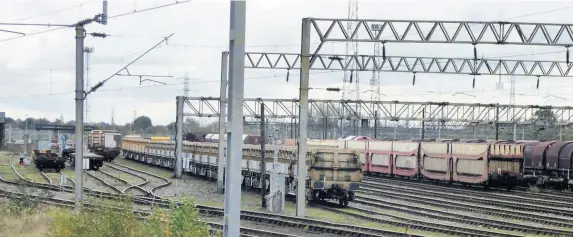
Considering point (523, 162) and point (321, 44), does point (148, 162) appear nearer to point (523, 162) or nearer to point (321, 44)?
point (523, 162)

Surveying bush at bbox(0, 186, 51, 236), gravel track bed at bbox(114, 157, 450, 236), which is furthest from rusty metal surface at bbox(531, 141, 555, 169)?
bush at bbox(0, 186, 51, 236)

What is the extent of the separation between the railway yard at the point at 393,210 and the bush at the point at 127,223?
1.25 meters

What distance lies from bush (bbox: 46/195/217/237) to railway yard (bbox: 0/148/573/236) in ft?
4.09

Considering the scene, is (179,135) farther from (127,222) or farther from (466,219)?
A: (127,222)

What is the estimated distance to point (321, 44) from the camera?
27.2 m

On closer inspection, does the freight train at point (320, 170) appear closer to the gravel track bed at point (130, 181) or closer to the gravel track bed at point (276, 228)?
the gravel track bed at point (130, 181)

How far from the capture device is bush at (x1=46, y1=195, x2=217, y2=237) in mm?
12609

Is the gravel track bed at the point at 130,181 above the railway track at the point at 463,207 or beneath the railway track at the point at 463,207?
beneath

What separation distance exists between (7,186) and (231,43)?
37046 millimetres

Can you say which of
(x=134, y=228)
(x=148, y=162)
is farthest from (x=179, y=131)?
(x=134, y=228)

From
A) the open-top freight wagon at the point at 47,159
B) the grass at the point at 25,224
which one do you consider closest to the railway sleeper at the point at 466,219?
the grass at the point at 25,224

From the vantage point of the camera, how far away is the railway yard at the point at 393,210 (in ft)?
78.1

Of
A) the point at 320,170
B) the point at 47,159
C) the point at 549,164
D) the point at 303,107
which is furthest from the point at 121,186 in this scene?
the point at 549,164

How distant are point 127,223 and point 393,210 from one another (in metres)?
19.5
